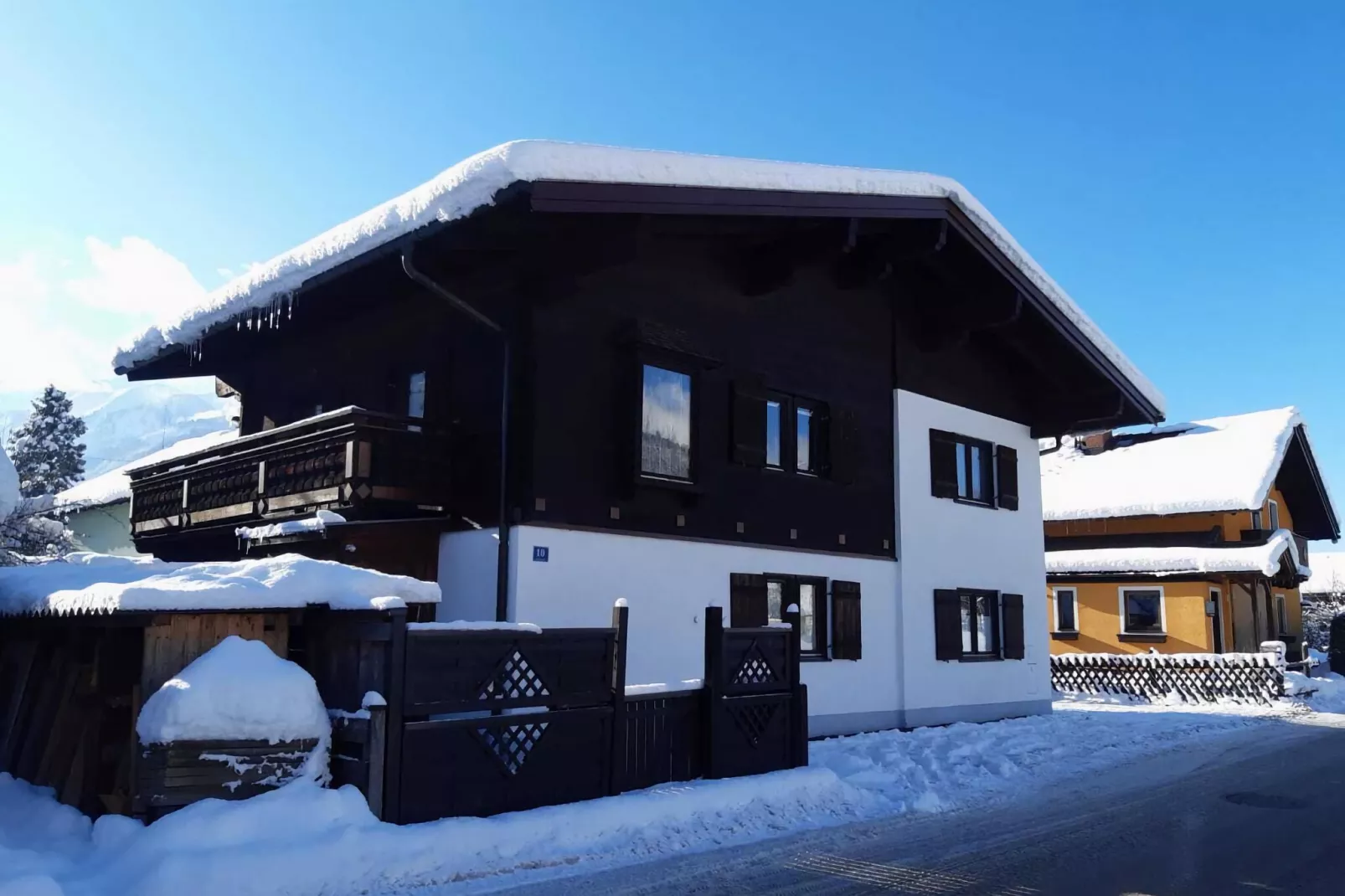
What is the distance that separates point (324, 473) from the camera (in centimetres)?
1101

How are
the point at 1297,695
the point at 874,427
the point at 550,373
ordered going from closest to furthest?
the point at 550,373 < the point at 874,427 < the point at 1297,695

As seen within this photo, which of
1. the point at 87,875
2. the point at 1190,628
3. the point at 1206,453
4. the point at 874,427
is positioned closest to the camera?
the point at 87,875

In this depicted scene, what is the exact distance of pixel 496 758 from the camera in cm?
732

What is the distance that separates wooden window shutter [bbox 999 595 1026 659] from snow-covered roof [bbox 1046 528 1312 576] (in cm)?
821

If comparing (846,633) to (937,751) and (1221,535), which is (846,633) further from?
(1221,535)

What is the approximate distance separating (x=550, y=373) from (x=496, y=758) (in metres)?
4.89

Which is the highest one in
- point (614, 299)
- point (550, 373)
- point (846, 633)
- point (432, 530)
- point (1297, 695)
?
point (614, 299)

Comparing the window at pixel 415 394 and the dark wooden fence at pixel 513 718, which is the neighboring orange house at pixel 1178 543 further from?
the dark wooden fence at pixel 513 718

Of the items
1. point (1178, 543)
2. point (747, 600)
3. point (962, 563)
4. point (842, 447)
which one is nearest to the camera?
point (747, 600)

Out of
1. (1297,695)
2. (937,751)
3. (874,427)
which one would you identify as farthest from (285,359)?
(1297,695)

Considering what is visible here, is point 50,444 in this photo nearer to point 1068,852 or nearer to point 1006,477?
point 1006,477

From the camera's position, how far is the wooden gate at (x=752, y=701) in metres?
9.02

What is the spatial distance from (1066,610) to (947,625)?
461 inches

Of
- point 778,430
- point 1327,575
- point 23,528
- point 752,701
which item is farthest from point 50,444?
point 1327,575
